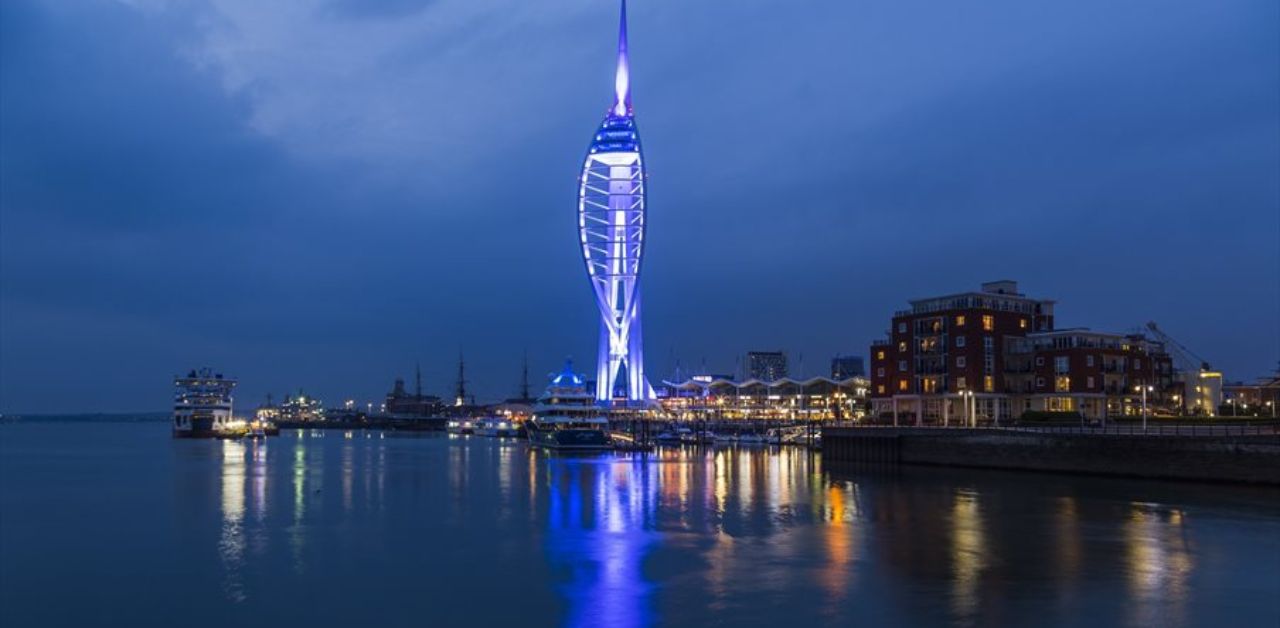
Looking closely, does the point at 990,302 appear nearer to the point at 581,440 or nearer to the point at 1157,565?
the point at 581,440

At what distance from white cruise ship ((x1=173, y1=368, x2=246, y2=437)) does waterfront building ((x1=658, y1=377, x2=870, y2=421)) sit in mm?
70398

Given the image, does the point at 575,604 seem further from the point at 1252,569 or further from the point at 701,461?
the point at 701,461

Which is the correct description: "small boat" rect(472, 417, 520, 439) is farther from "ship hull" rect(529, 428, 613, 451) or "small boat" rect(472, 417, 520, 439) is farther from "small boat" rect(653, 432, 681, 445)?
"ship hull" rect(529, 428, 613, 451)

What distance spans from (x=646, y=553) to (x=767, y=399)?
13079 centimetres

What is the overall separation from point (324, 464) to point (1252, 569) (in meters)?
72.8

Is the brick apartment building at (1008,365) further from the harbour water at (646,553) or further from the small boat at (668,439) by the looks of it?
the small boat at (668,439)

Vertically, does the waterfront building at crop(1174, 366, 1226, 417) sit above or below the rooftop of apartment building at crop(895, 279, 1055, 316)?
below

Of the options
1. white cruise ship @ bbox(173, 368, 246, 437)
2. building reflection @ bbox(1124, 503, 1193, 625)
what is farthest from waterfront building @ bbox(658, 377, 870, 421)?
building reflection @ bbox(1124, 503, 1193, 625)

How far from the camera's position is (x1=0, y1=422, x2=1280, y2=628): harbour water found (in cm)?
2525

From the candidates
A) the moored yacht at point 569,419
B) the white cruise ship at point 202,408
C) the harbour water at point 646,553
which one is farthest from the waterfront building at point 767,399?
the harbour water at point 646,553

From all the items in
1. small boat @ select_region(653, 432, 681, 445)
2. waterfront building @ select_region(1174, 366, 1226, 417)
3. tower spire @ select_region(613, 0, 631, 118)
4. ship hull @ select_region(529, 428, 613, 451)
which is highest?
tower spire @ select_region(613, 0, 631, 118)

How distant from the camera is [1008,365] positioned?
297 ft

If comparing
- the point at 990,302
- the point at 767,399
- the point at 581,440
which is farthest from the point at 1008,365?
the point at 767,399

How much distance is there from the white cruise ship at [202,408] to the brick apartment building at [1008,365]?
108 metres
